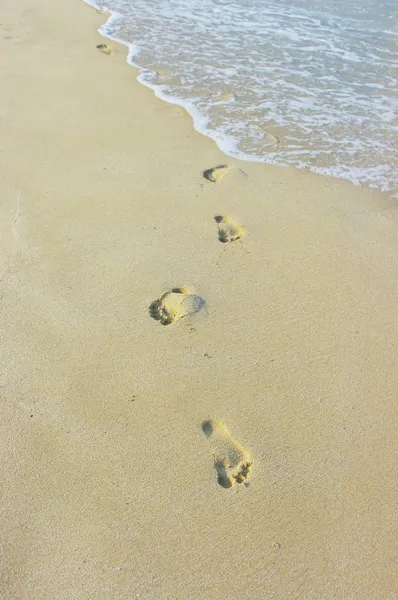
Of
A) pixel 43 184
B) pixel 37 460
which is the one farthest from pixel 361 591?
pixel 43 184

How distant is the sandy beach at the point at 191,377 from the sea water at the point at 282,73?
1.64ft

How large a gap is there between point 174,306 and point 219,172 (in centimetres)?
152

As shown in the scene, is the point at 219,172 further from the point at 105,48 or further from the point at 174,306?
the point at 105,48

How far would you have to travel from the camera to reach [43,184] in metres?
3.45

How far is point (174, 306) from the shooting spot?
8.52 feet

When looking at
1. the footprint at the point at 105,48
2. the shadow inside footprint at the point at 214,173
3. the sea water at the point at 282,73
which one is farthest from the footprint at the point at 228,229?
the footprint at the point at 105,48

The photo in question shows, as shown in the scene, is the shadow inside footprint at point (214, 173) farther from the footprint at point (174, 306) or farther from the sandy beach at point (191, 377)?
the footprint at point (174, 306)

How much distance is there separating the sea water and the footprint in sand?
307mm

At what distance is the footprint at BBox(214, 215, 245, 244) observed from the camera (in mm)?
3115

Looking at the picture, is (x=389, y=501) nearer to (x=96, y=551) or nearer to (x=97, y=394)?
(x=96, y=551)

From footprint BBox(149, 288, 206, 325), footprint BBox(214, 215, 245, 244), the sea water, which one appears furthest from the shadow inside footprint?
footprint BBox(149, 288, 206, 325)

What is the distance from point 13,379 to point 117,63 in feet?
14.4

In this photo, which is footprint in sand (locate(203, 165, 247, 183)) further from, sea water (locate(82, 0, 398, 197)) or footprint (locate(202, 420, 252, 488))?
footprint (locate(202, 420, 252, 488))

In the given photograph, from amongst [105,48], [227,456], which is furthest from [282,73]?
[227,456]
